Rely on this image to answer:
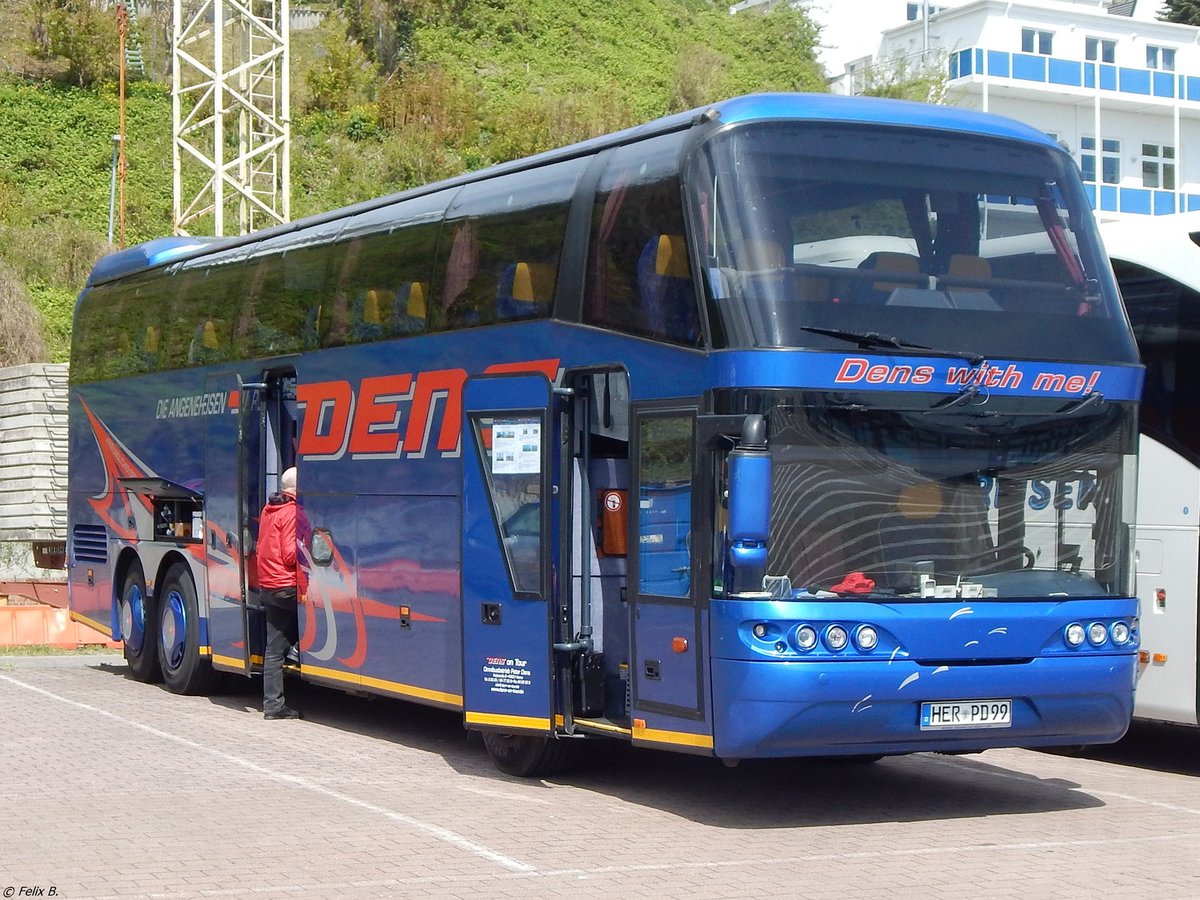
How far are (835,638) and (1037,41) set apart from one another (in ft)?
160

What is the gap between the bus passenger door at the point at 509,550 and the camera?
10.5m

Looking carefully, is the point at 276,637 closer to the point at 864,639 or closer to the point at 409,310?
the point at 409,310

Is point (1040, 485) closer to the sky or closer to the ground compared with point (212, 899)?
closer to the sky

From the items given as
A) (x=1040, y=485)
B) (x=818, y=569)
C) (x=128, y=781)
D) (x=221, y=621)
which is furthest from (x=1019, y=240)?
(x=221, y=621)

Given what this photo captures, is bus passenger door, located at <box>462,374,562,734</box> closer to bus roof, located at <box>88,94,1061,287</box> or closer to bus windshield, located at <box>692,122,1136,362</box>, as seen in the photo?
bus roof, located at <box>88,94,1061,287</box>

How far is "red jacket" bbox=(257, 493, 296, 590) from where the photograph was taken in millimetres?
13828

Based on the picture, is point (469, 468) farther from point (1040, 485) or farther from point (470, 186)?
point (1040, 485)

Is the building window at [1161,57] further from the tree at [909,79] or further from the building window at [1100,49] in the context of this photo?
the tree at [909,79]

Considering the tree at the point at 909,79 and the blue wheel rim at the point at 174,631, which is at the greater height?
the tree at the point at 909,79

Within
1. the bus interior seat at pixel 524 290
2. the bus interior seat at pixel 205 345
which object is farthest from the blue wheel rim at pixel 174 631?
the bus interior seat at pixel 524 290

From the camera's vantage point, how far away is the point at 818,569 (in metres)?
9.12

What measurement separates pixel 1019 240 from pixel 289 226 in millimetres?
6926

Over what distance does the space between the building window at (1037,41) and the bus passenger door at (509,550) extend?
46406 mm

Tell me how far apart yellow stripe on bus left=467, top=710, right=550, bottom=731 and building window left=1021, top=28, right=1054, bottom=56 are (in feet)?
154
